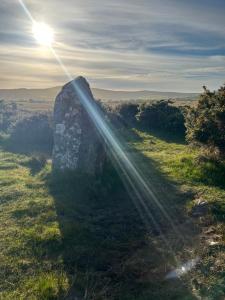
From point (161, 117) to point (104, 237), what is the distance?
24021mm

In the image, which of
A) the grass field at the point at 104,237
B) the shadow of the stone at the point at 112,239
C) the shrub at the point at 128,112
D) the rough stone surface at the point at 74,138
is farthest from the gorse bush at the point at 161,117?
the rough stone surface at the point at 74,138

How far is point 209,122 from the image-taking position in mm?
19438

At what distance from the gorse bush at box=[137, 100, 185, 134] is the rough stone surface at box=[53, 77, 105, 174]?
52.8 feet

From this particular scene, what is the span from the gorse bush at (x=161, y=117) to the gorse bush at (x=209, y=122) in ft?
38.6

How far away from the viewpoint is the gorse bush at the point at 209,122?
750 inches

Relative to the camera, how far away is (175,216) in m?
14.1

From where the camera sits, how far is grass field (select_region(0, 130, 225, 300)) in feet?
31.3

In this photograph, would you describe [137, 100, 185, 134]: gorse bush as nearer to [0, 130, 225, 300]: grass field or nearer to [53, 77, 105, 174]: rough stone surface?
[0, 130, 225, 300]: grass field

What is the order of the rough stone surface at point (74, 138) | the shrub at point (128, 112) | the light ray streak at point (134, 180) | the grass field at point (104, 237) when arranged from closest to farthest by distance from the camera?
the grass field at point (104, 237)
the light ray streak at point (134, 180)
the rough stone surface at point (74, 138)
the shrub at point (128, 112)

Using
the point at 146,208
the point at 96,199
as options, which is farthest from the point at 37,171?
the point at 146,208

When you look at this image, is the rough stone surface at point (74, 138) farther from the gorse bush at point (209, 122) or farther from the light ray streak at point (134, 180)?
the gorse bush at point (209, 122)

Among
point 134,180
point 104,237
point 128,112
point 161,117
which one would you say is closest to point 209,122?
point 134,180

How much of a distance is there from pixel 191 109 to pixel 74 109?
6669mm

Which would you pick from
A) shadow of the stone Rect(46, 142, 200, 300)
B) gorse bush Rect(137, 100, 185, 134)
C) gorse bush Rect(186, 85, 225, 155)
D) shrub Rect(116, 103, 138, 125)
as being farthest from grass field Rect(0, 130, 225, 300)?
shrub Rect(116, 103, 138, 125)
